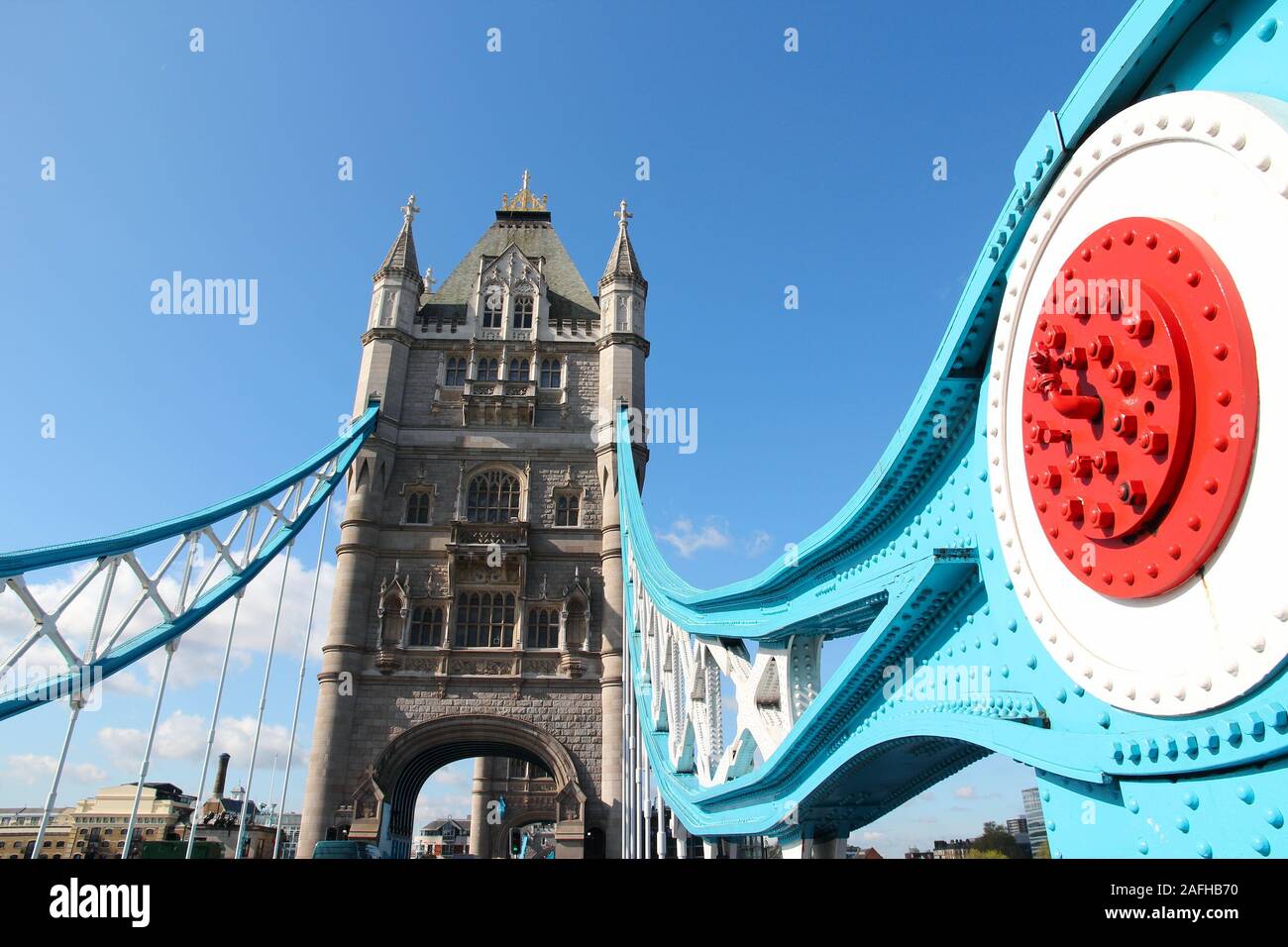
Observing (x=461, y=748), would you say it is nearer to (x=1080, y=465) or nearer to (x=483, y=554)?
(x=483, y=554)

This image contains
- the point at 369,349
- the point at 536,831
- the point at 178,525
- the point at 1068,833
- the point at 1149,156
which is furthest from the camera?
the point at 536,831

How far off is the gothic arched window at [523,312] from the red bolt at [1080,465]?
28504mm

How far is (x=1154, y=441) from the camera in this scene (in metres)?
3.38

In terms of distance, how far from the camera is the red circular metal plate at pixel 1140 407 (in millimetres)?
3105

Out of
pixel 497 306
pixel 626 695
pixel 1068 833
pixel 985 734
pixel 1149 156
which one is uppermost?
pixel 497 306

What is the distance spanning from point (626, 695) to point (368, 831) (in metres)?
7.54

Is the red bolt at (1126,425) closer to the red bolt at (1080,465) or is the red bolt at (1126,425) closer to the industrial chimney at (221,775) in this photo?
the red bolt at (1080,465)

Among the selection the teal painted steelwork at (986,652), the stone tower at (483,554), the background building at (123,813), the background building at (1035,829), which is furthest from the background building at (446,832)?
the teal painted steelwork at (986,652)

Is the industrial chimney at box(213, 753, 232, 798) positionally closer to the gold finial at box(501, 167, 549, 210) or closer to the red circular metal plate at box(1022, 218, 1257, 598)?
the gold finial at box(501, 167, 549, 210)

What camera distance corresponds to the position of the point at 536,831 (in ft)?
231

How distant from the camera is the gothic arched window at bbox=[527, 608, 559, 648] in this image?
85.9 ft

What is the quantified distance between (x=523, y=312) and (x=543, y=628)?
464 inches
